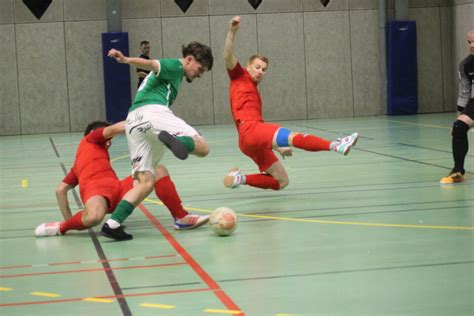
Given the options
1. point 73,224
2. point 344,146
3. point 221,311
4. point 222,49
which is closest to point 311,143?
point 344,146

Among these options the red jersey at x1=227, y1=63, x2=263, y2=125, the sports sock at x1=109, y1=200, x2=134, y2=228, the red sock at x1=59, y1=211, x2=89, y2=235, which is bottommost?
the red sock at x1=59, y1=211, x2=89, y2=235

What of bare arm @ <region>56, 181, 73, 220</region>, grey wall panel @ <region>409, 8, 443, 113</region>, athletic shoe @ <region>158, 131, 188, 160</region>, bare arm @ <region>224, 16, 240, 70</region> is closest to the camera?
athletic shoe @ <region>158, 131, 188, 160</region>

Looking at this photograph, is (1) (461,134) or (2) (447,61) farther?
(2) (447,61)

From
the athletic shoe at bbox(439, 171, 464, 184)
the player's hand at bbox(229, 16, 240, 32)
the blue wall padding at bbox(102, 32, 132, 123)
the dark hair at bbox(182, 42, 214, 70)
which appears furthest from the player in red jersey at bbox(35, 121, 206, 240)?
the blue wall padding at bbox(102, 32, 132, 123)

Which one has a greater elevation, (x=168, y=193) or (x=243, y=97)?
(x=243, y=97)

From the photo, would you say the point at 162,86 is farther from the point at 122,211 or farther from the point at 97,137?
the point at 122,211

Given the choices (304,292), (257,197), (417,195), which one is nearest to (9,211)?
(257,197)

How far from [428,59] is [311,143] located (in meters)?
16.4

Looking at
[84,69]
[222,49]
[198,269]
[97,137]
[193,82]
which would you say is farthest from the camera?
[222,49]

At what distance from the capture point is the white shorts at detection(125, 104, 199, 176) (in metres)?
7.49

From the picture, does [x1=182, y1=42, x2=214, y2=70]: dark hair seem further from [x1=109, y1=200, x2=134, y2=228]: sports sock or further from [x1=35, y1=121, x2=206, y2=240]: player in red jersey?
[x1=109, y1=200, x2=134, y2=228]: sports sock

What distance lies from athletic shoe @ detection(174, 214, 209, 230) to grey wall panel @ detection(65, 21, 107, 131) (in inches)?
634

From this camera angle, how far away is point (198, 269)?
614 cm

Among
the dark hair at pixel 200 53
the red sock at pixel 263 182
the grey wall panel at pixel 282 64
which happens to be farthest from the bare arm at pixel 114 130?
the grey wall panel at pixel 282 64
